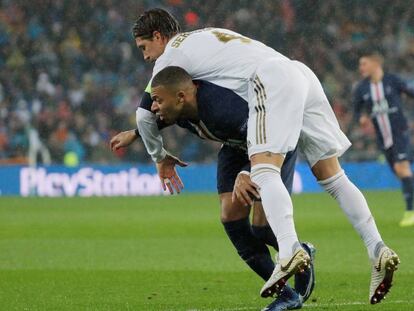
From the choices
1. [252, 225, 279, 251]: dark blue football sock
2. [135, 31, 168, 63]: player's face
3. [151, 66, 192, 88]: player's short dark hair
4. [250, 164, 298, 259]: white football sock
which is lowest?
[252, 225, 279, 251]: dark blue football sock

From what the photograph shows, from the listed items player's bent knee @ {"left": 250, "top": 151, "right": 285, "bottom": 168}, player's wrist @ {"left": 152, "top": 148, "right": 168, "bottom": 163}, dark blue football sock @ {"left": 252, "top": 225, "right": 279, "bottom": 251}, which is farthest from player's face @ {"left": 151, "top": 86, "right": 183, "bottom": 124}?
dark blue football sock @ {"left": 252, "top": 225, "right": 279, "bottom": 251}

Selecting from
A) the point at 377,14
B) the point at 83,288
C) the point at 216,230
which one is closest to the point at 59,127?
the point at 377,14

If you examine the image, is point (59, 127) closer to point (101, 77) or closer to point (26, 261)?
point (101, 77)

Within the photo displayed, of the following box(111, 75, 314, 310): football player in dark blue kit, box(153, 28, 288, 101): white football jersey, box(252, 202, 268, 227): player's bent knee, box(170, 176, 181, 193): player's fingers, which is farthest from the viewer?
box(170, 176, 181, 193): player's fingers

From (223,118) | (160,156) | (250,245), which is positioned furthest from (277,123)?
(160,156)

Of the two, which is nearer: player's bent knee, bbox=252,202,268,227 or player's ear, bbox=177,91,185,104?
player's ear, bbox=177,91,185,104

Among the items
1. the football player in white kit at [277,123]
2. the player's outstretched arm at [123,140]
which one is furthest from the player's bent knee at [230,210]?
the player's outstretched arm at [123,140]

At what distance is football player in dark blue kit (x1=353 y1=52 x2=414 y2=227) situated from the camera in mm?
15234

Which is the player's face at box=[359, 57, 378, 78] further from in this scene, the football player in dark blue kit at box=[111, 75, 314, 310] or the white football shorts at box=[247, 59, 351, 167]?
the white football shorts at box=[247, 59, 351, 167]

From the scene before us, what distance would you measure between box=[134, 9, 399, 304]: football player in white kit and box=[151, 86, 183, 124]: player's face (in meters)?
0.04

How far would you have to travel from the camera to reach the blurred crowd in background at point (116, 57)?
24406mm

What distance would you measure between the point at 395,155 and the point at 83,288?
7611 millimetres

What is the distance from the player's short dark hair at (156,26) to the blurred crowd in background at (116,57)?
16.9 meters

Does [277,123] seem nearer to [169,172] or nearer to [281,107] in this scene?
[281,107]
